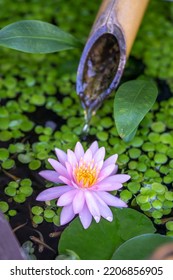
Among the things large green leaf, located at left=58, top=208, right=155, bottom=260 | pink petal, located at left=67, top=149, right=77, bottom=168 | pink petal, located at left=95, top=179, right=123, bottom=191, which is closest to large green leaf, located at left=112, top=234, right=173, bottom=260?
large green leaf, located at left=58, top=208, right=155, bottom=260

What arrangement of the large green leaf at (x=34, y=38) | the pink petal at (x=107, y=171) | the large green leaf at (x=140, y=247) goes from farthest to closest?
the large green leaf at (x=34, y=38) < the pink petal at (x=107, y=171) < the large green leaf at (x=140, y=247)

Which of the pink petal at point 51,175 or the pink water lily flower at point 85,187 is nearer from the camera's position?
the pink water lily flower at point 85,187

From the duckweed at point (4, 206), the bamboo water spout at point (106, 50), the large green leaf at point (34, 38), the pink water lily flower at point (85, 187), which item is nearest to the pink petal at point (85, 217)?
the pink water lily flower at point (85, 187)

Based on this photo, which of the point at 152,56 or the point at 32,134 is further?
the point at 152,56

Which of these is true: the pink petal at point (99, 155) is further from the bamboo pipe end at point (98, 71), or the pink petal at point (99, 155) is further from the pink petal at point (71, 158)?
the bamboo pipe end at point (98, 71)

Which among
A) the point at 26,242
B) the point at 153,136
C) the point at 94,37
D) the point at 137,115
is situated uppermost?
the point at 94,37

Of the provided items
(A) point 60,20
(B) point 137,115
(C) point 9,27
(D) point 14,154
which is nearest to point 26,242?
(D) point 14,154

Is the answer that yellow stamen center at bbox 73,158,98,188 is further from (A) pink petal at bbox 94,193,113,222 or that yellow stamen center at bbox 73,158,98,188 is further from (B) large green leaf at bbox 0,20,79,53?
(B) large green leaf at bbox 0,20,79,53
